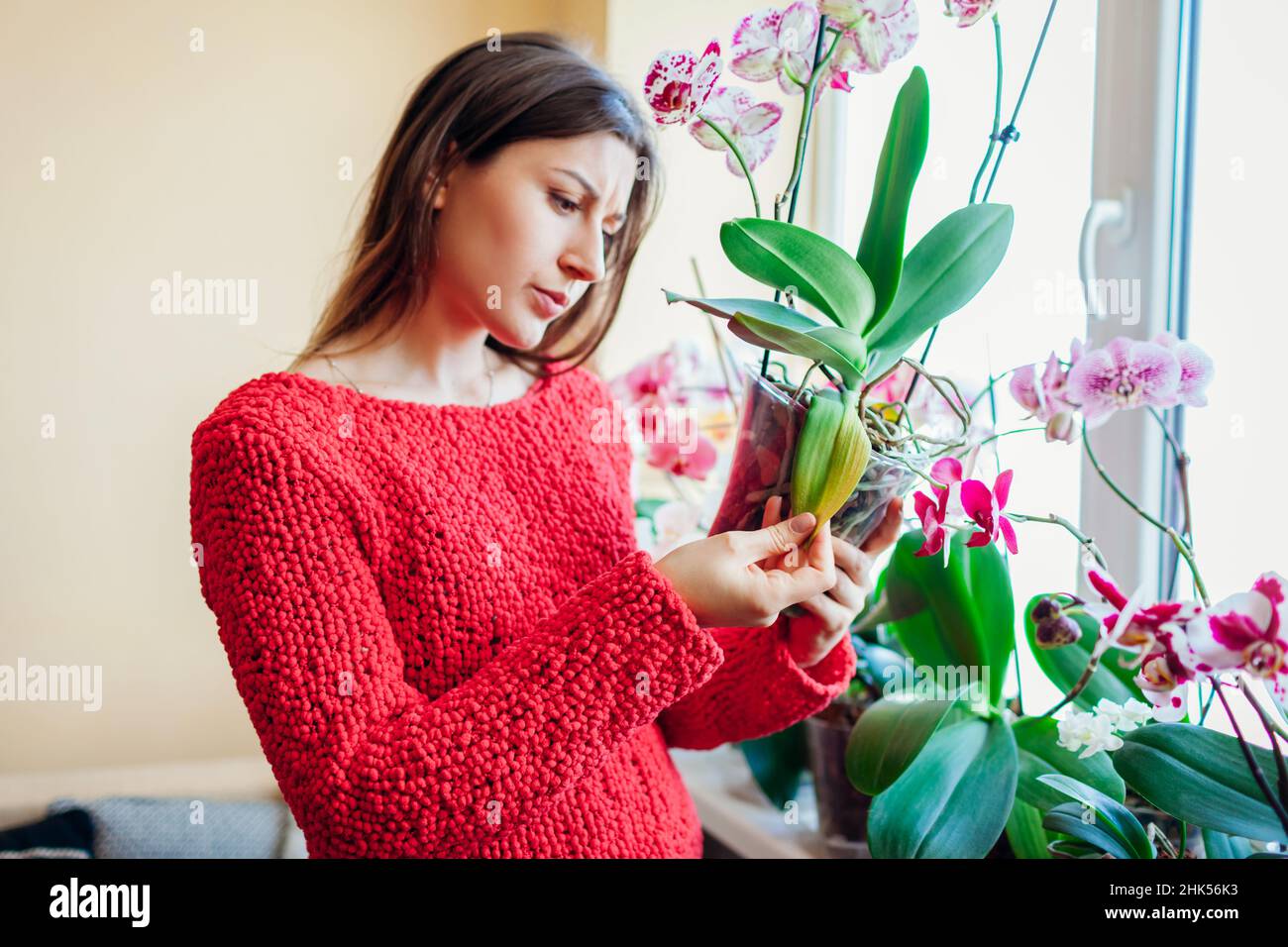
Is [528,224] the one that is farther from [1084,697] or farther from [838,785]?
[838,785]

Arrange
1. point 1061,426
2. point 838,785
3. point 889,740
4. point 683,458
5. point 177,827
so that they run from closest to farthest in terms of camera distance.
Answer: point 1061,426 < point 889,740 < point 838,785 < point 683,458 < point 177,827

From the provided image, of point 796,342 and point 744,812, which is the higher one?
point 796,342

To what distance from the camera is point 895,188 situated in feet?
1.89

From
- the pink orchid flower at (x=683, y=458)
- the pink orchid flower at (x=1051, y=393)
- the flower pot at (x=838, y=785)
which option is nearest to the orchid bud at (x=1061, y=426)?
the pink orchid flower at (x=1051, y=393)

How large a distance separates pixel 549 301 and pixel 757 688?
13.7 inches

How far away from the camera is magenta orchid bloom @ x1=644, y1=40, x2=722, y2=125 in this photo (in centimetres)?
56

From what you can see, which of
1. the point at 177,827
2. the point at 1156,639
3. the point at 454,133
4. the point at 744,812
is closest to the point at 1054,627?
the point at 1156,639

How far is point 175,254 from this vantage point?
1.66 meters

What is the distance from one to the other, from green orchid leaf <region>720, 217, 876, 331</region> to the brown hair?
0.69ft

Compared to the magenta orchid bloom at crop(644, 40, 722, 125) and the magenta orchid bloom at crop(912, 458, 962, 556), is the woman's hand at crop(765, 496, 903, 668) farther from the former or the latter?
the magenta orchid bloom at crop(644, 40, 722, 125)

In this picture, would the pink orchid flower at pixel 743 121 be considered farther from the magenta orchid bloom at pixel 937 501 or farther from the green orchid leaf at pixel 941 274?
the magenta orchid bloom at pixel 937 501

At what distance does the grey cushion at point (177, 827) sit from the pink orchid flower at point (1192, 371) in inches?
62.0

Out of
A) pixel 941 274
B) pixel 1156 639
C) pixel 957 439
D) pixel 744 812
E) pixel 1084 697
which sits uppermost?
pixel 941 274
